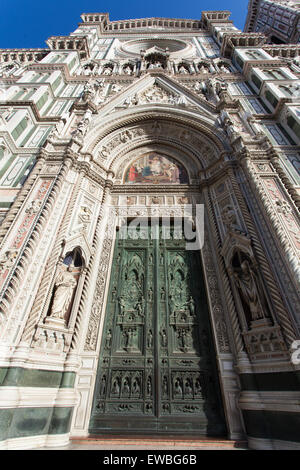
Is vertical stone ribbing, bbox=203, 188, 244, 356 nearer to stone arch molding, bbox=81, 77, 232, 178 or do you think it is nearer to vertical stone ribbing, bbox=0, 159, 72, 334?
stone arch molding, bbox=81, 77, 232, 178

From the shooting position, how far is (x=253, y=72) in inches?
436

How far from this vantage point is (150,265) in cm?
650

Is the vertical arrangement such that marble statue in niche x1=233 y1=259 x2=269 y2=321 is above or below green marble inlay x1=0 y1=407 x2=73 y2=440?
above

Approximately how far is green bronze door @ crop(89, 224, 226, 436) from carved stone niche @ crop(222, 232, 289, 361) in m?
0.97

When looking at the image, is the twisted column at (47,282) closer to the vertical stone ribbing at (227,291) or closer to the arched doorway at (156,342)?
the arched doorway at (156,342)

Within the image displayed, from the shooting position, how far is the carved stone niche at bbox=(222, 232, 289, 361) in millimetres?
4195

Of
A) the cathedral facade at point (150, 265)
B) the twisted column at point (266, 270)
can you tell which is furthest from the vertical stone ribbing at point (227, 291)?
the twisted column at point (266, 270)

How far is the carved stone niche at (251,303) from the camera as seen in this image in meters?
4.20

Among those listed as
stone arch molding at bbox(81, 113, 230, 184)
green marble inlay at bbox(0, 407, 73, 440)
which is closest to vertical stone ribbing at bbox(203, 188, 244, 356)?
stone arch molding at bbox(81, 113, 230, 184)

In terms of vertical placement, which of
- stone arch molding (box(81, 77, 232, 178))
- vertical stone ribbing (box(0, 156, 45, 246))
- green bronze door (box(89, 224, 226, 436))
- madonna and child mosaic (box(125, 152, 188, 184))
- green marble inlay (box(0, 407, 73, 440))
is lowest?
green marble inlay (box(0, 407, 73, 440))

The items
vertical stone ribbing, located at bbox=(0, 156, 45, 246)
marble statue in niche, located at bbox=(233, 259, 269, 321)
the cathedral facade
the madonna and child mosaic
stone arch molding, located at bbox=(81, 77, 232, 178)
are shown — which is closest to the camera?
the cathedral facade
